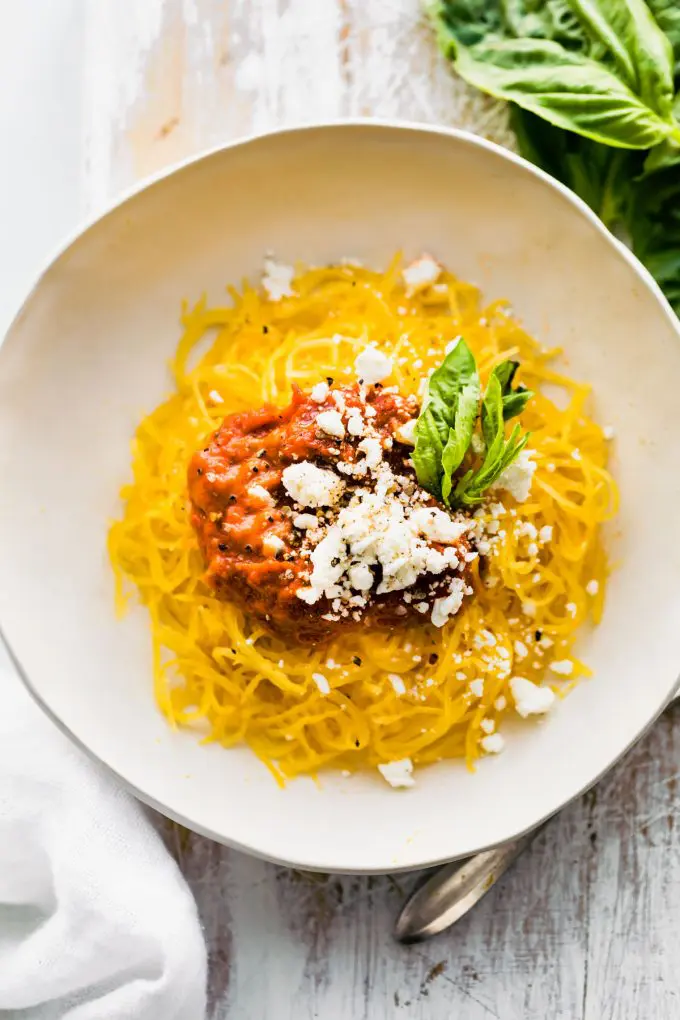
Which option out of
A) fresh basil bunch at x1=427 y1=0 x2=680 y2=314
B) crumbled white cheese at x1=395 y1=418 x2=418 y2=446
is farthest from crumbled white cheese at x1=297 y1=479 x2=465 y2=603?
fresh basil bunch at x1=427 y1=0 x2=680 y2=314

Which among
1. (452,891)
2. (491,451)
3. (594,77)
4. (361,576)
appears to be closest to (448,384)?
(491,451)

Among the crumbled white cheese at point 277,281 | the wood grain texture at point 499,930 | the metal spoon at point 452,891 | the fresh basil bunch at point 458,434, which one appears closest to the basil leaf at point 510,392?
the fresh basil bunch at point 458,434

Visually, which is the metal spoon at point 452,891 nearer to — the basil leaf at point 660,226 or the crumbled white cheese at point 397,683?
the crumbled white cheese at point 397,683

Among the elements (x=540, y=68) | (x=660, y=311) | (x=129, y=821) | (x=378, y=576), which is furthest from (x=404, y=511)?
(x=540, y=68)

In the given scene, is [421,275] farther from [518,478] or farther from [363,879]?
[363,879]

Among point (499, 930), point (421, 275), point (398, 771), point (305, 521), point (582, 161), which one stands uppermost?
point (582, 161)

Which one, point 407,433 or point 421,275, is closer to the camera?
point 407,433

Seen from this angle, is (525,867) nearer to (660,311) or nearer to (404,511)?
(404,511)
